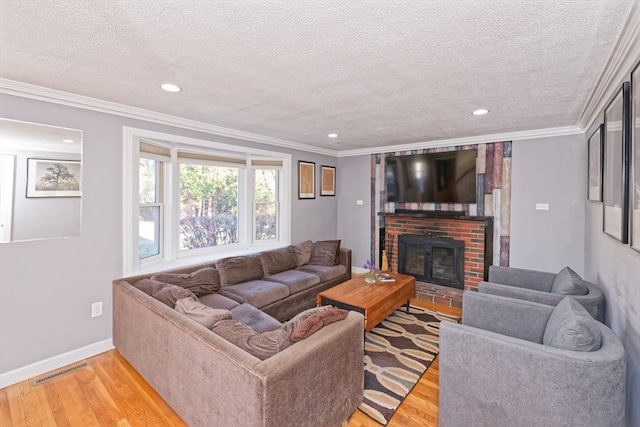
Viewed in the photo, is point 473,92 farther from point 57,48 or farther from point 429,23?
point 57,48

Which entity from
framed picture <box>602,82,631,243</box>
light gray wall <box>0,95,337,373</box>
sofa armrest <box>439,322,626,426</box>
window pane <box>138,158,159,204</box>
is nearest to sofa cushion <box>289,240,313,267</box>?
window pane <box>138,158,159,204</box>

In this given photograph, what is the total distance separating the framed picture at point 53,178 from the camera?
239cm

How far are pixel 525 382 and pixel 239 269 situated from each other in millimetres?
2884

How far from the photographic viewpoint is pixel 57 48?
1.74m

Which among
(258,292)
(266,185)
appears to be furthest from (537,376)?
(266,185)

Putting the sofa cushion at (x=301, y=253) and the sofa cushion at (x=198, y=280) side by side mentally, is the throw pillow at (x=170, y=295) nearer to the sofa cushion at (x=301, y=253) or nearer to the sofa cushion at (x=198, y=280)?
the sofa cushion at (x=198, y=280)

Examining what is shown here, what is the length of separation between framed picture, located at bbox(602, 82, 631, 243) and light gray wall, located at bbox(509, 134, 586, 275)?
150 cm

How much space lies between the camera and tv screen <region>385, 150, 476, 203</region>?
4320 millimetres

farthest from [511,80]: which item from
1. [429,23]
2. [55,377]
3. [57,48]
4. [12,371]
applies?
[12,371]

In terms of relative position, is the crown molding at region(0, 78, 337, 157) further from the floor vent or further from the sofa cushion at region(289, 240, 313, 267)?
the floor vent

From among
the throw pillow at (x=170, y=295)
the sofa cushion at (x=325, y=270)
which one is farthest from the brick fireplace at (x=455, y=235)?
the throw pillow at (x=170, y=295)

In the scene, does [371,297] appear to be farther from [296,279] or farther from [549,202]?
[549,202]

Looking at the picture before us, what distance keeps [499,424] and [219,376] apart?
60.5 inches

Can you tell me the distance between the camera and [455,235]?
450cm
